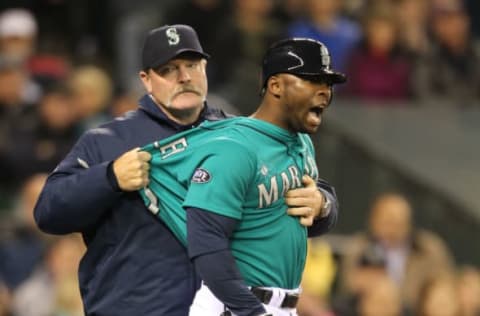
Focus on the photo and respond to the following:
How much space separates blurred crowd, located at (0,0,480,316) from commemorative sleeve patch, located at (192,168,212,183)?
105 inches

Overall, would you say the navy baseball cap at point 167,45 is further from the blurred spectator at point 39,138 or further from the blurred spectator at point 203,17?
the blurred spectator at point 203,17

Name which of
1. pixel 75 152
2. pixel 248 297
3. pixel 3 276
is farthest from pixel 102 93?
pixel 248 297

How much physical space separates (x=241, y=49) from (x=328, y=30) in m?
0.70

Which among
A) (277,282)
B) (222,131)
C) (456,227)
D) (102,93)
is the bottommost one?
(456,227)

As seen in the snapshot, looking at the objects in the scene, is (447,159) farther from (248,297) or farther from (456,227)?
(248,297)

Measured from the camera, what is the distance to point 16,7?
1148cm

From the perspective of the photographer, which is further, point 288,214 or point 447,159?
point 447,159

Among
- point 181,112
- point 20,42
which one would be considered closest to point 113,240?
point 181,112

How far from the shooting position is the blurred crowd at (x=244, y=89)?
853cm

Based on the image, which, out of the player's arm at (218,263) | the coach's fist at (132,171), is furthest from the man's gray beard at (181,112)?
the player's arm at (218,263)

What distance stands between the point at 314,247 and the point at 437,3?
337 cm

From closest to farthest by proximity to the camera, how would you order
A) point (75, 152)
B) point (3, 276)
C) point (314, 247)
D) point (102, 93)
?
1. point (75, 152)
2. point (3, 276)
3. point (314, 247)
4. point (102, 93)

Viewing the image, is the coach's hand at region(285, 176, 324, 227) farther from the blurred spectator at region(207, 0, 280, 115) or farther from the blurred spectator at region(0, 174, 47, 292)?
the blurred spectator at region(207, 0, 280, 115)

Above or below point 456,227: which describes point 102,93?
above
